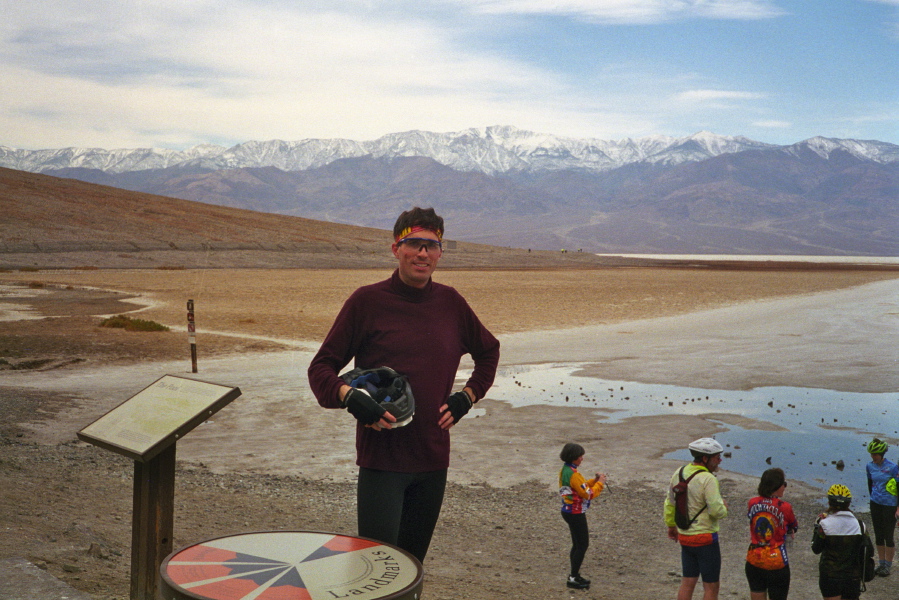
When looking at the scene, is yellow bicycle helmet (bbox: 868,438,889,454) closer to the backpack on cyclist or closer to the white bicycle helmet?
the white bicycle helmet

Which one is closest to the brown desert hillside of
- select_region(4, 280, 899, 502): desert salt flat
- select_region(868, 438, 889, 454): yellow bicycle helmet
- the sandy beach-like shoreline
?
the sandy beach-like shoreline

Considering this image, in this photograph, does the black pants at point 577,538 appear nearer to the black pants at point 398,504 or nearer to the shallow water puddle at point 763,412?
the black pants at point 398,504

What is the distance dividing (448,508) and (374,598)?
5.39m

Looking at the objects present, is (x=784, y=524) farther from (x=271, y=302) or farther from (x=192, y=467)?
(x=271, y=302)

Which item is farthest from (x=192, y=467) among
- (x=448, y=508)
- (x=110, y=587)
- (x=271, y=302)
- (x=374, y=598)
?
(x=271, y=302)

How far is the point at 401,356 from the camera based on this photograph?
3857mm

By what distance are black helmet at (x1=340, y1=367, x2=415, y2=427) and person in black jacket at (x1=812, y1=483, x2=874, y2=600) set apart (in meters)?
3.51

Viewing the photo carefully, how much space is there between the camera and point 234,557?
3426 mm

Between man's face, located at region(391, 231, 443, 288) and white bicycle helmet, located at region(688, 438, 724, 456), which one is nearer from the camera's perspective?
man's face, located at region(391, 231, 443, 288)

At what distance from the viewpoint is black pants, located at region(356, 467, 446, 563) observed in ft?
12.5

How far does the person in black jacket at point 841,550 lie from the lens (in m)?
5.75

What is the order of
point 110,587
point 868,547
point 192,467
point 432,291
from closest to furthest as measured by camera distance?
point 432,291 < point 110,587 < point 868,547 < point 192,467

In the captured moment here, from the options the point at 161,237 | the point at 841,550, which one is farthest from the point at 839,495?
the point at 161,237

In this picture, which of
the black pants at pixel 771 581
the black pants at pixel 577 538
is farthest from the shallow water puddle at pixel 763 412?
the black pants at pixel 577 538
